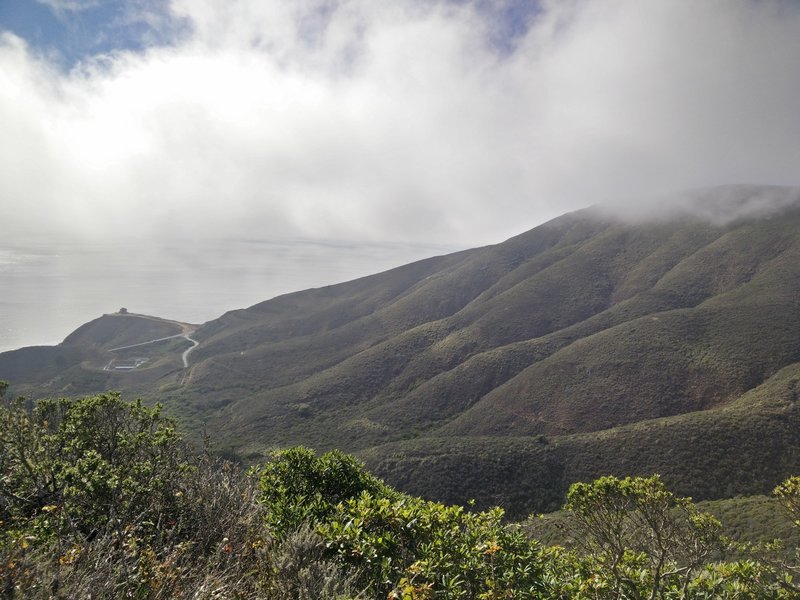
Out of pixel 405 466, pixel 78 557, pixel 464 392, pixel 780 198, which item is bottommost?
pixel 405 466

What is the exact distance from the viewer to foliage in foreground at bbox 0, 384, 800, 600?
5.58 metres

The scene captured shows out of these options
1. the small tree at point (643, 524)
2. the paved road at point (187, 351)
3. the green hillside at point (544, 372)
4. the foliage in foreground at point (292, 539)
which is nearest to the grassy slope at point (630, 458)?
the green hillside at point (544, 372)

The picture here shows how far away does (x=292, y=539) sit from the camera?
230 inches

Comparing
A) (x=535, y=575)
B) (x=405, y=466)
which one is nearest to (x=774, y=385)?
(x=405, y=466)

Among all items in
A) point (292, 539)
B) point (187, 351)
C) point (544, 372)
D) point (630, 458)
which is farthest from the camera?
point (187, 351)

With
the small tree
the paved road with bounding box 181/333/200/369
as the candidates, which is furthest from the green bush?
the paved road with bounding box 181/333/200/369

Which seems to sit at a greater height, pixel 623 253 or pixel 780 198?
pixel 780 198

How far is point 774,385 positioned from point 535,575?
50.2 metres

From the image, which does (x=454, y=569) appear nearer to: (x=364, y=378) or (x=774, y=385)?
(x=774, y=385)

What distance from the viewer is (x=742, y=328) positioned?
53.5 meters

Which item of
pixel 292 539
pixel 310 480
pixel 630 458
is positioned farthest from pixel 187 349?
pixel 292 539

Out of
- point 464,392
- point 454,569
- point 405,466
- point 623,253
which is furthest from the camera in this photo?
point 623,253

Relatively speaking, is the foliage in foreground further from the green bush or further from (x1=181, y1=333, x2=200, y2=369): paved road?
(x1=181, y1=333, x2=200, y2=369): paved road

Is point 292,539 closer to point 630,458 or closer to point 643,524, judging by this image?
point 643,524
